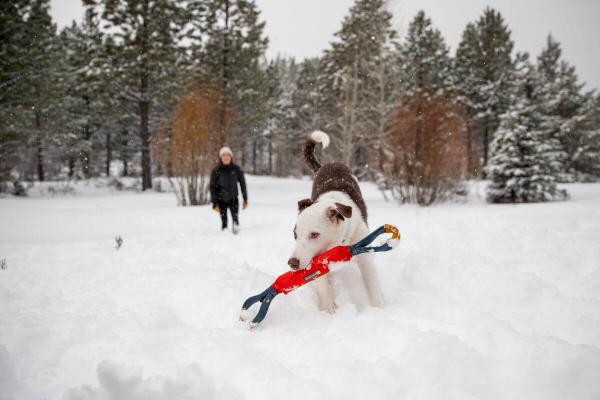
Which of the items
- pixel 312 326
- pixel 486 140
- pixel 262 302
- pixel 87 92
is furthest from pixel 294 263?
pixel 486 140

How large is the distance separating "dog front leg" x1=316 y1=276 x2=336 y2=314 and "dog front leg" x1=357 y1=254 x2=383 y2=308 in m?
0.37

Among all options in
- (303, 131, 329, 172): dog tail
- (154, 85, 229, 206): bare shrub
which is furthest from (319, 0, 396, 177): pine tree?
(303, 131, 329, 172): dog tail

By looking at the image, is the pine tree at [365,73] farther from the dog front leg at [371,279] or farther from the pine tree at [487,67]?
the pine tree at [487,67]

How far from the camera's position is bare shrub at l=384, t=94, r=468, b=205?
414 inches

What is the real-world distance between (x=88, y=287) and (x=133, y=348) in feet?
5.76

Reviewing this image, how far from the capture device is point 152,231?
7484 mm

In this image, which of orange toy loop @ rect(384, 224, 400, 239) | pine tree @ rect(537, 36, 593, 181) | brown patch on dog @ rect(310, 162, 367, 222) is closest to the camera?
orange toy loop @ rect(384, 224, 400, 239)

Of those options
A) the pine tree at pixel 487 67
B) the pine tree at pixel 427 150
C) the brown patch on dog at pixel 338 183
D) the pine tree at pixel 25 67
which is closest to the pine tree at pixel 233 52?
the pine tree at pixel 25 67

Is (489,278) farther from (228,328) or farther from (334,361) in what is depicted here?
(228,328)

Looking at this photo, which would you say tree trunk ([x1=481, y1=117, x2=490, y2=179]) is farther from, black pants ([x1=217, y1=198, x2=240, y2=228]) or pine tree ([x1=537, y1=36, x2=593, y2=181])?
black pants ([x1=217, y1=198, x2=240, y2=228])

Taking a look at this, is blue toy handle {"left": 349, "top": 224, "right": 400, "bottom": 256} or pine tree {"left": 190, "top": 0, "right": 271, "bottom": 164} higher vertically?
pine tree {"left": 190, "top": 0, "right": 271, "bottom": 164}

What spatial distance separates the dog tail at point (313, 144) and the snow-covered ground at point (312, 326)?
191 cm

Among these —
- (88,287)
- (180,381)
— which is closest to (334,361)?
(180,381)

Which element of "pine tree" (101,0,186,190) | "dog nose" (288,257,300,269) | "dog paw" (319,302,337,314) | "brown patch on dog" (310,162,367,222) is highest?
"pine tree" (101,0,186,190)
